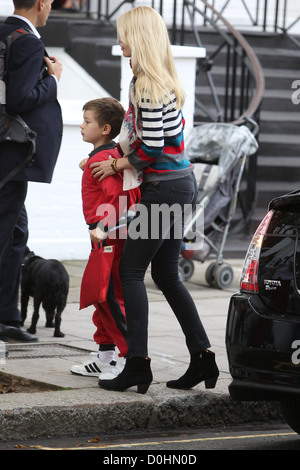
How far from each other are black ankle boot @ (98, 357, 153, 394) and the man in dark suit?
4.85 feet

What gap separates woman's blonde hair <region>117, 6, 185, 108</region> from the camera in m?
5.49

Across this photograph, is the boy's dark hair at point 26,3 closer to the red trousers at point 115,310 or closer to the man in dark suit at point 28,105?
the man in dark suit at point 28,105

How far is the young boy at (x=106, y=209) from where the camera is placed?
5.85 m

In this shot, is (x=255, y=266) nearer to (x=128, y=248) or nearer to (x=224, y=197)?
(x=128, y=248)

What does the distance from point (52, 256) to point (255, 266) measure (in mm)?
6349

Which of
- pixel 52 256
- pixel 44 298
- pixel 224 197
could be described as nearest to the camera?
pixel 44 298

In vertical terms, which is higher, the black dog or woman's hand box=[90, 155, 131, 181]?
woman's hand box=[90, 155, 131, 181]

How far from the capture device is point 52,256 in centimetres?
1118

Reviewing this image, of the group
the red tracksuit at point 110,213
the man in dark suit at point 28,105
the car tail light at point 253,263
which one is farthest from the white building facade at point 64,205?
the car tail light at point 253,263

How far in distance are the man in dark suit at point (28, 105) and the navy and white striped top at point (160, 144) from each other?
46.1 inches

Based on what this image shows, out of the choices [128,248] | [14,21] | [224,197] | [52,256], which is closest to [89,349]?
[128,248]

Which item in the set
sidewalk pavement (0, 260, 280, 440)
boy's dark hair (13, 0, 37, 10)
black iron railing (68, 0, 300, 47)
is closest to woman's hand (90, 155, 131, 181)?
sidewalk pavement (0, 260, 280, 440)

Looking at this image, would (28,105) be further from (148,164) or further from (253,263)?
(253,263)

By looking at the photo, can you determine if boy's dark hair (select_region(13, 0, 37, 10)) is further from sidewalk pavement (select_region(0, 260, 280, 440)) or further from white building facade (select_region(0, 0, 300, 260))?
white building facade (select_region(0, 0, 300, 260))
